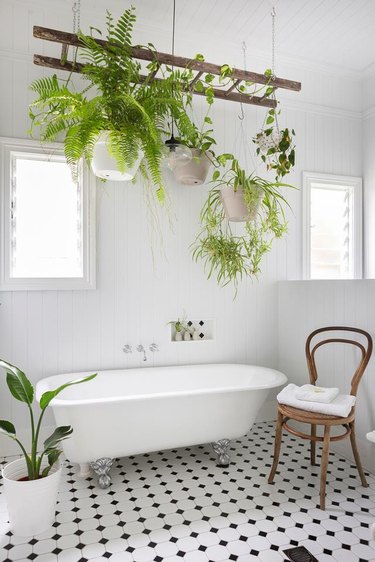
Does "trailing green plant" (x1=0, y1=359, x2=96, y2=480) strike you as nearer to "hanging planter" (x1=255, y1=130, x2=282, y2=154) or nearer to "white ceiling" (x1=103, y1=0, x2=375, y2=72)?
"hanging planter" (x1=255, y1=130, x2=282, y2=154)

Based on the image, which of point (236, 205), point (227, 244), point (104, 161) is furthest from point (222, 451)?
point (104, 161)

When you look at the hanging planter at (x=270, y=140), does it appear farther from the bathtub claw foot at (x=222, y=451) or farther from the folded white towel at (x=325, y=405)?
the bathtub claw foot at (x=222, y=451)

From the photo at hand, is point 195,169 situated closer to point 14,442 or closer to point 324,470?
point 324,470

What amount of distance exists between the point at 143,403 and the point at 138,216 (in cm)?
149

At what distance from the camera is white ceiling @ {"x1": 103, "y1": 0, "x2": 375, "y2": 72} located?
2.97m

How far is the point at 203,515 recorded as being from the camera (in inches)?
88.2

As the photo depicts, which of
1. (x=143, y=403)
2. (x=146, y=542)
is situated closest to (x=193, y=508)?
(x=146, y=542)

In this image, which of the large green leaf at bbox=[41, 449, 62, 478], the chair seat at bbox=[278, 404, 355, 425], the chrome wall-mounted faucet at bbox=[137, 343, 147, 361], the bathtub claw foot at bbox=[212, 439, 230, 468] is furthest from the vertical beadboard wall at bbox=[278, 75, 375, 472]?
the large green leaf at bbox=[41, 449, 62, 478]

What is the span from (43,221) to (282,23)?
2353 millimetres

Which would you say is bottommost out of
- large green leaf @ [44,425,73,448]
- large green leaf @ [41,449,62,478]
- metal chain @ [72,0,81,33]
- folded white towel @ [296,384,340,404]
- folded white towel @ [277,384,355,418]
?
large green leaf @ [41,449,62,478]

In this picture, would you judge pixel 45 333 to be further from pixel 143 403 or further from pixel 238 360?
pixel 238 360

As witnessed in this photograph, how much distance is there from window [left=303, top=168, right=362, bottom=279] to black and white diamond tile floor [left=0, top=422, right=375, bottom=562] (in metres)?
1.78

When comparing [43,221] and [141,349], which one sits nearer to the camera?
[43,221]

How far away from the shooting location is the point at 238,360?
3.65 m
